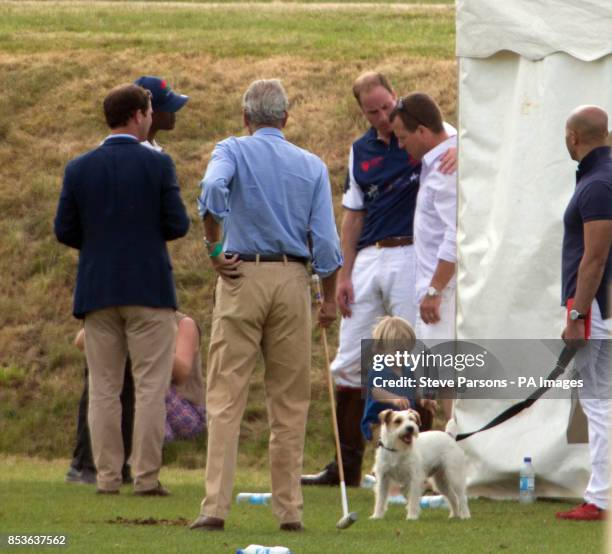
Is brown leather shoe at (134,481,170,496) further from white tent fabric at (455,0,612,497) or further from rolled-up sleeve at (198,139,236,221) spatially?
rolled-up sleeve at (198,139,236,221)

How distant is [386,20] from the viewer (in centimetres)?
2531

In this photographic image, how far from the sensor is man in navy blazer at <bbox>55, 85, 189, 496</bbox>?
8789 mm

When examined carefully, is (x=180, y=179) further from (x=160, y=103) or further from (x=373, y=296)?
(x=373, y=296)

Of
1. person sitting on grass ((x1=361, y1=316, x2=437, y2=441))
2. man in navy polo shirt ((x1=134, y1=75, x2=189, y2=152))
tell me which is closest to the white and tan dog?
person sitting on grass ((x1=361, y1=316, x2=437, y2=441))

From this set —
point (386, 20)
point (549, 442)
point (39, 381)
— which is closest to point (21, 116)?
point (39, 381)

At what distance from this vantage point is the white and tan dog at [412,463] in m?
8.37

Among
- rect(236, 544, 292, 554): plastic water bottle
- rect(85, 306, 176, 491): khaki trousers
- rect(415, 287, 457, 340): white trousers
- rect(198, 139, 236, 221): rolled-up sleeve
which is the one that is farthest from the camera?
rect(415, 287, 457, 340): white trousers

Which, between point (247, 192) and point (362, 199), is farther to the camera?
point (362, 199)

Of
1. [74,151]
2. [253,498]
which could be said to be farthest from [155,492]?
[74,151]

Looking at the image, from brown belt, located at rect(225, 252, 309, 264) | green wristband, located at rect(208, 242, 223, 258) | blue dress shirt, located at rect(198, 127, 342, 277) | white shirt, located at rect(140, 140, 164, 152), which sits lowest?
brown belt, located at rect(225, 252, 309, 264)

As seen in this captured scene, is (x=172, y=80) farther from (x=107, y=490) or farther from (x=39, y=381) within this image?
(x=107, y=490)

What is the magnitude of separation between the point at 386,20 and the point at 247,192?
18.3 metres

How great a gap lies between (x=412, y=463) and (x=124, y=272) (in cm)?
185

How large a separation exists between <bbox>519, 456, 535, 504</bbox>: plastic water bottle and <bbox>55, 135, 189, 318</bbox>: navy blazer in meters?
2.27
